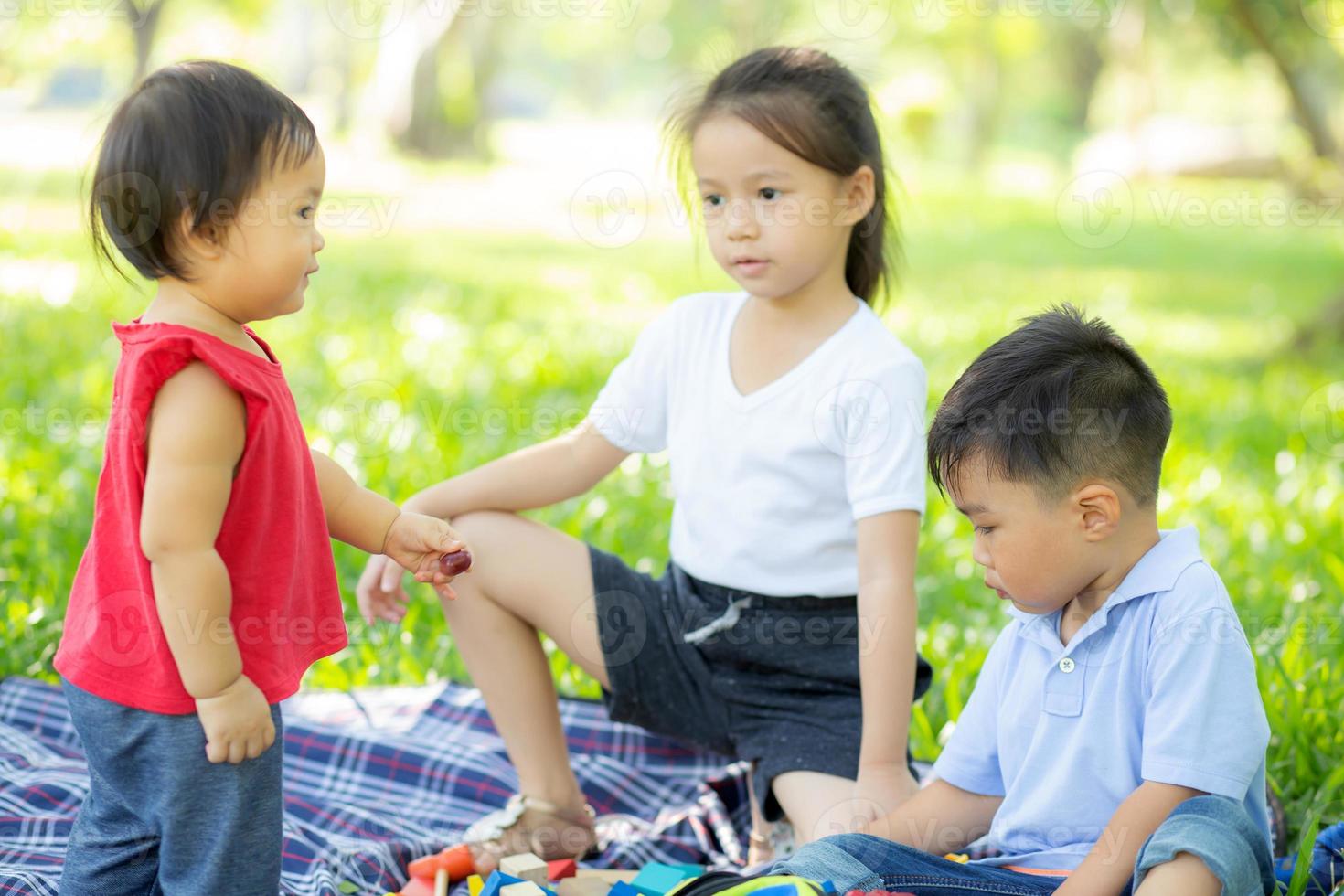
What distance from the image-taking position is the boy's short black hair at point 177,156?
168cm

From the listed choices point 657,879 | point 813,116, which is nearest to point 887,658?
point 657,879

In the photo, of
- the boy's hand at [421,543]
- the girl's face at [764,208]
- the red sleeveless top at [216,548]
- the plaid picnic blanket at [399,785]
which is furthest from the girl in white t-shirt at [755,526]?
the red sleeveless top at [216,548]

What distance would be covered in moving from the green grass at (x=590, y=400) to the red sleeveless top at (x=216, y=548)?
4.10ft

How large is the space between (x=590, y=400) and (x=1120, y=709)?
11.0ft

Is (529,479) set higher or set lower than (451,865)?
higher

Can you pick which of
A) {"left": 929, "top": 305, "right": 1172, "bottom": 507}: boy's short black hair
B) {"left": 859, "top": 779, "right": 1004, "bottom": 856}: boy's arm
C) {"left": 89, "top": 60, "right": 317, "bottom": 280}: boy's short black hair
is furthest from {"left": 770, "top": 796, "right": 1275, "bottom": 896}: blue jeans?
{"left": 89, "top": 60, "right": 317, "bottom": 280}: boy's short black hair

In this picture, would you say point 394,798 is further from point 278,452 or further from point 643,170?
point 643,170

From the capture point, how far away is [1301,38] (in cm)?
870

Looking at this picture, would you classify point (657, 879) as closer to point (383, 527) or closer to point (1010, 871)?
point (1010, 871)

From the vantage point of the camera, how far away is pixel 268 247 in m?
1.73

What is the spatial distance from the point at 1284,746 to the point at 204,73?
2.16m

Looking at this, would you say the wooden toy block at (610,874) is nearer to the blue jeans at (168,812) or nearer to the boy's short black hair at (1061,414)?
the blue jeans at (168,812)

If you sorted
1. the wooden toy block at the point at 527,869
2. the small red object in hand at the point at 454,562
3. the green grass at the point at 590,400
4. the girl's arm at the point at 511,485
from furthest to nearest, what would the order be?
the green grass at the point at 590,400
the girl's arm at the point at 511,485
the wooden toy block at the point at 527,869
the small red object in hand at the point at 454,562

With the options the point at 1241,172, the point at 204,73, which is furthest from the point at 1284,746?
the point at 1241,172
